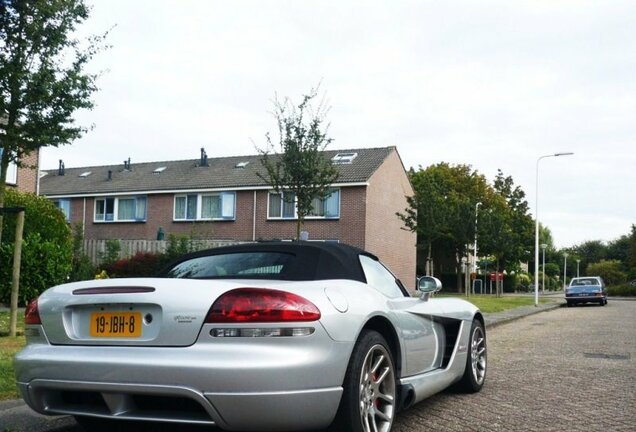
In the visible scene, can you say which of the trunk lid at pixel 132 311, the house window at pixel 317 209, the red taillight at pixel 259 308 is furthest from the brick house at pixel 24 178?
the red taillight at pixel 259 308

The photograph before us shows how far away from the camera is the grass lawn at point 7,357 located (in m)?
5.26

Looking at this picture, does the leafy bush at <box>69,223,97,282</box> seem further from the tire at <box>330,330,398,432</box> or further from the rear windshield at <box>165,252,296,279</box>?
the tire at <box>330,330,398,432</box>

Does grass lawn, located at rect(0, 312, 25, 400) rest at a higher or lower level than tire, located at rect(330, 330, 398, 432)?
lower

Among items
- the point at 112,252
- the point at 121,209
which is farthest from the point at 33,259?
the point at 121,209

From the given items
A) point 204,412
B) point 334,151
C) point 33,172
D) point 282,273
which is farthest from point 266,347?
point 334,151

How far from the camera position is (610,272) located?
67062 mm

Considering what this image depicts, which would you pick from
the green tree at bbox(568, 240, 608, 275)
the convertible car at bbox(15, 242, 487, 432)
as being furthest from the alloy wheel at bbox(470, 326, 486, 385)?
the green tree at bbox(568, 240, 608, 275)

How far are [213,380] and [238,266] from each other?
3.76 ft

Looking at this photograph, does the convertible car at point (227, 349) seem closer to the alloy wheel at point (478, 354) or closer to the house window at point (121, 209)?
the alloy wheel at point (478, 354)

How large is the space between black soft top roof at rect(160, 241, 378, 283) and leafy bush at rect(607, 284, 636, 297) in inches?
1941

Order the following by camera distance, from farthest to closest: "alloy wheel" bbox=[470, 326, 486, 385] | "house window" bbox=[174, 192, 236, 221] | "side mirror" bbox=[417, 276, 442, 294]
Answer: "house window" bbox=[174, 192, 236, 221] < "alloy wheel" bbox=[470, 326, 486, 385] < "side mirror" bbox=[417, 276, 442, 294]

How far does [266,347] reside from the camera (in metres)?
3.31

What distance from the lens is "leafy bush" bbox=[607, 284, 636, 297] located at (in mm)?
48219

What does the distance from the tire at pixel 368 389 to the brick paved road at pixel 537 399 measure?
714mm
